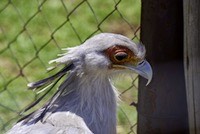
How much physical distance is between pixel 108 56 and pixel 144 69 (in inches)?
6.1

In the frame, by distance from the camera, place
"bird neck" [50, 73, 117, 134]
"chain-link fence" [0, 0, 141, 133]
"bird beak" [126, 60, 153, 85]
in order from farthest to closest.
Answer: "chain-link fence" [0, 0, 141, 133] → "bird neck" [50, 73, 117, 134] → "bird beak" [126, 60, 153, 85]

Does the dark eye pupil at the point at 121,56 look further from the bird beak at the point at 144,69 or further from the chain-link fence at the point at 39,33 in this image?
the chain-link fence at the point at 39,33

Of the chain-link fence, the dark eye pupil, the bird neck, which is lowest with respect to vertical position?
the chain-link fence


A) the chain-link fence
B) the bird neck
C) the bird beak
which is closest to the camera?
the bird beak

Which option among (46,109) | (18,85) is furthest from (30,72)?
(46,109)

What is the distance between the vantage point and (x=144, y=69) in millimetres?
2588

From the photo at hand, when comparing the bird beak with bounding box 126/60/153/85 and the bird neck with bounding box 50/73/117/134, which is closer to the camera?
the bird beak with bounding box 126/60/153/85

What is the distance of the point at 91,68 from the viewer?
2701 millimetres

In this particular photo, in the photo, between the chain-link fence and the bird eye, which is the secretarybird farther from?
the chain-link fence

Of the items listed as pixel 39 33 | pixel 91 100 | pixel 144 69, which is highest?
pixel 144 69

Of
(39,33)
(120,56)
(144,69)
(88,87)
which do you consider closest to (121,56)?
(120,56)

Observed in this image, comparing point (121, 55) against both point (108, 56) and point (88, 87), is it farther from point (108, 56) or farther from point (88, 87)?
point (88, 87)

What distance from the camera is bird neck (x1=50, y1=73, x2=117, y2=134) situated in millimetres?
2762

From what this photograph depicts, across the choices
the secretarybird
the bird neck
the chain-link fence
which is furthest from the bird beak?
the chain-link fence
